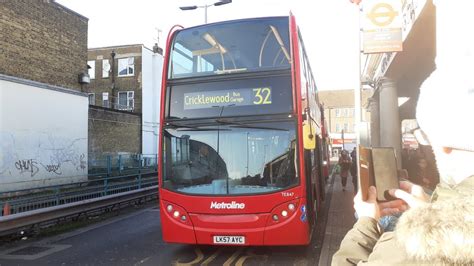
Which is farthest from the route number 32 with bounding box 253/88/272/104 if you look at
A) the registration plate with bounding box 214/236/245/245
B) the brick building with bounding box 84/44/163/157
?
the brick building with bounding box 84/44/163/157

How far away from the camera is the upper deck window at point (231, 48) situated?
714cm

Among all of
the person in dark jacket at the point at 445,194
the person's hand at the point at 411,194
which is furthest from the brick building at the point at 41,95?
the person in dark jacket at the point at 445,194

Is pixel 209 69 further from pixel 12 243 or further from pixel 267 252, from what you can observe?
pixel 12 243

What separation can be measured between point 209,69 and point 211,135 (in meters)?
1.20

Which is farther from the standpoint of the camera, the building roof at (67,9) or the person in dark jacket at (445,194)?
the building roof at (67,9)

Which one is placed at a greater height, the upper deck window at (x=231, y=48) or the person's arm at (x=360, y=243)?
the upper deck window at (x=231, y=48)

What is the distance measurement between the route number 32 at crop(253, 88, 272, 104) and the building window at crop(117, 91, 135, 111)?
24118mm

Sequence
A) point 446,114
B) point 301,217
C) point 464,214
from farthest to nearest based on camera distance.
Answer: point 301,217 < point 446,114 < point 464,214

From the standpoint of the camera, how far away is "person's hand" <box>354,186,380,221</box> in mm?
1949

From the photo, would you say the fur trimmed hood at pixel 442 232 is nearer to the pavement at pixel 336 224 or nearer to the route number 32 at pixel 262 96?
the pavement at pixel 336 224

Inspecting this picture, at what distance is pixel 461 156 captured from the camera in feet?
5.11

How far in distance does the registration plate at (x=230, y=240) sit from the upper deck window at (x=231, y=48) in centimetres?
274

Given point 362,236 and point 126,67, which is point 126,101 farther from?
point 362,236

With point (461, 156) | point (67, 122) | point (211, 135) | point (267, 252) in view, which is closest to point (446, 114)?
point (461, 156)
